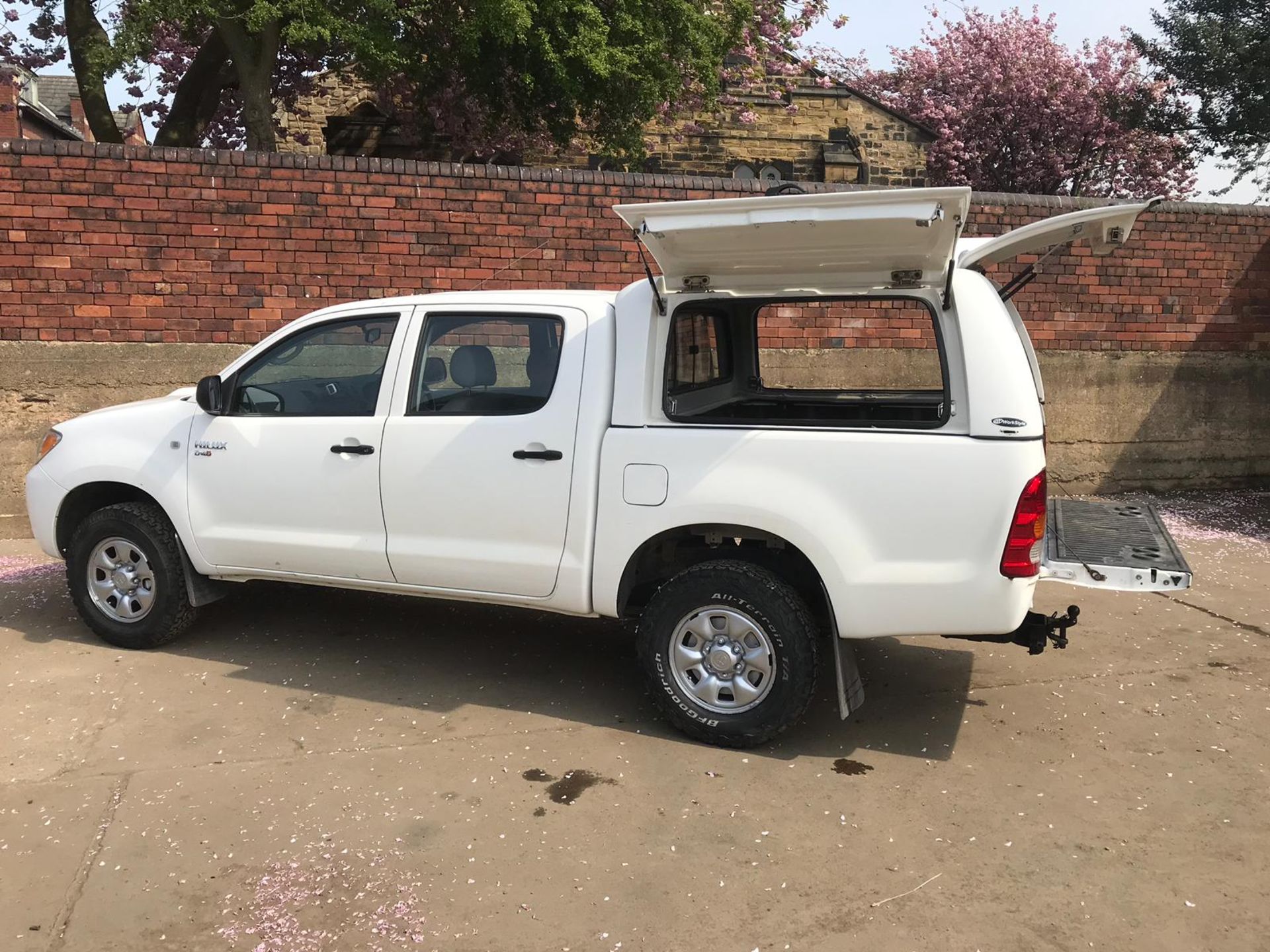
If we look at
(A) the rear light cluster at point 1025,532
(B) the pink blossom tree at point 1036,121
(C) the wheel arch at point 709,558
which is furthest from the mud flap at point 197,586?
(B) the pink blossom tree at point 1036,121

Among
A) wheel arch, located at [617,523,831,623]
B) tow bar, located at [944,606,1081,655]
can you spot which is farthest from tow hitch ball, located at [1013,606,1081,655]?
wheel arch, located at [617,523,831,623]

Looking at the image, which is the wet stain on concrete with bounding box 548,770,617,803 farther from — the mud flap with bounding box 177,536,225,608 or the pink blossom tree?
the pink blossom tree

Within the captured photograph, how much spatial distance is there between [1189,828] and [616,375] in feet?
8.90

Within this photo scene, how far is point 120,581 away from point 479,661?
6.24ft

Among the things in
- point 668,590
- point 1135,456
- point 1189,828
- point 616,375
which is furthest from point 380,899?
point 1135,456

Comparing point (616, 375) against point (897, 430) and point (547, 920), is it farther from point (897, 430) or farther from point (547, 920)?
point (547, 920)

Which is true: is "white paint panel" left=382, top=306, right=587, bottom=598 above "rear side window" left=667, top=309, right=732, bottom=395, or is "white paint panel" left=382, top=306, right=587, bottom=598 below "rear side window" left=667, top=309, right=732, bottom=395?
below

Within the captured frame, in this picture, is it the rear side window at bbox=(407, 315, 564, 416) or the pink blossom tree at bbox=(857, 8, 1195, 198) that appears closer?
the rear side window at bbox=(407, 315, 564, 416)

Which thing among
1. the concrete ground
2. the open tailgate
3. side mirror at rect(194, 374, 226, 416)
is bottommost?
the concrete ground

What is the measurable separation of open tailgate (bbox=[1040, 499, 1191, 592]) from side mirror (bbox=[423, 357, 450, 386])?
2661mm

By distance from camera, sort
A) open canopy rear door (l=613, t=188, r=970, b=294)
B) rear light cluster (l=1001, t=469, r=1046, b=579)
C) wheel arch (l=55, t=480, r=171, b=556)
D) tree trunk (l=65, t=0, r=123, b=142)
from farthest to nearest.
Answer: tree trunk (l=65, t=0, r=123, b=142), wheel arch (l=55, t=480, r=171, b=556), rear light cluster (l=1001, t=469, r=1046, b=579), open canopy rear door (l=613, t=188, r=970, b=294)

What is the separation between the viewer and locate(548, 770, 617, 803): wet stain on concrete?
3.82 meters

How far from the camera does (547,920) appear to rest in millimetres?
3051

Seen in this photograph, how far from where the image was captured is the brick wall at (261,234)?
25.3 ft
